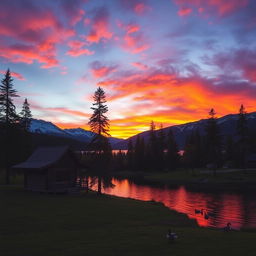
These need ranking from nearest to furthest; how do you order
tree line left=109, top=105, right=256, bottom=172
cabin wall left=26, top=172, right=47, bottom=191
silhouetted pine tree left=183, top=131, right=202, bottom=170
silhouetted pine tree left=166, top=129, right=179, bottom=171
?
cabin wall left=26, top=172, right=47, bottom=191, silhouetted pine tree left=183, top=131, right=202, bottom=170, tree line left=109, top=105, right=256, bottom=172, silhouetted pine tree left=166, top=129, right=179, bottom=171

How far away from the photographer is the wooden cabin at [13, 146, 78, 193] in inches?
1796

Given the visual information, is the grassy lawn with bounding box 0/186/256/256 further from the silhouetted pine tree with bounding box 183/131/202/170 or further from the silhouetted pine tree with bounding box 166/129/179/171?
the silhouetted pine tree with bounding box 166/129/179/171

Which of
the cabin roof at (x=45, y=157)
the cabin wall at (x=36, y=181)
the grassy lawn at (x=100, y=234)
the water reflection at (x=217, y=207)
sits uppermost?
the cabin roof at (x=45, y=157)

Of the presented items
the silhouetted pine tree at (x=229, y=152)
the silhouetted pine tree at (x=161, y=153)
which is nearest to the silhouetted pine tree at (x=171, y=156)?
the silhouetted pine tree at (x=161, y=153)

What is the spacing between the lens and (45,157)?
48531 mm

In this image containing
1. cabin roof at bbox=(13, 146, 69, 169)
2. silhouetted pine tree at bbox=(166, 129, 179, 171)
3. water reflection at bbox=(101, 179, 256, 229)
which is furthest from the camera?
silhouetted pine tree at bbox=(166, 129, 179, 171)

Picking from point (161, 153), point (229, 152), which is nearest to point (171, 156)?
point (161, 153)

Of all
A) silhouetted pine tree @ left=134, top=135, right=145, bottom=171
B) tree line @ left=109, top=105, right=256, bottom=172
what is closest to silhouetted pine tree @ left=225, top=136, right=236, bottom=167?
tree line @ left=109, top=105, right=256, bottom=172

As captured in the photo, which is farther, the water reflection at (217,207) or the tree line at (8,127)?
the tree line at (8,127)

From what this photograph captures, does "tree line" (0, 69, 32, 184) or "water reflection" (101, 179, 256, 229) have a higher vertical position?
"tree line" (0, 69, 32, 184)

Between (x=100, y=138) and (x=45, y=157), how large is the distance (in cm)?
880

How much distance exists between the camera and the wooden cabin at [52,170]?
45625mm

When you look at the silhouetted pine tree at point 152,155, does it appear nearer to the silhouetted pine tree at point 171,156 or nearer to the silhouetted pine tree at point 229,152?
the silhouetted pine tree at point 171,156

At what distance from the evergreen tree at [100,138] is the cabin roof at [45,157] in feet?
15.2
